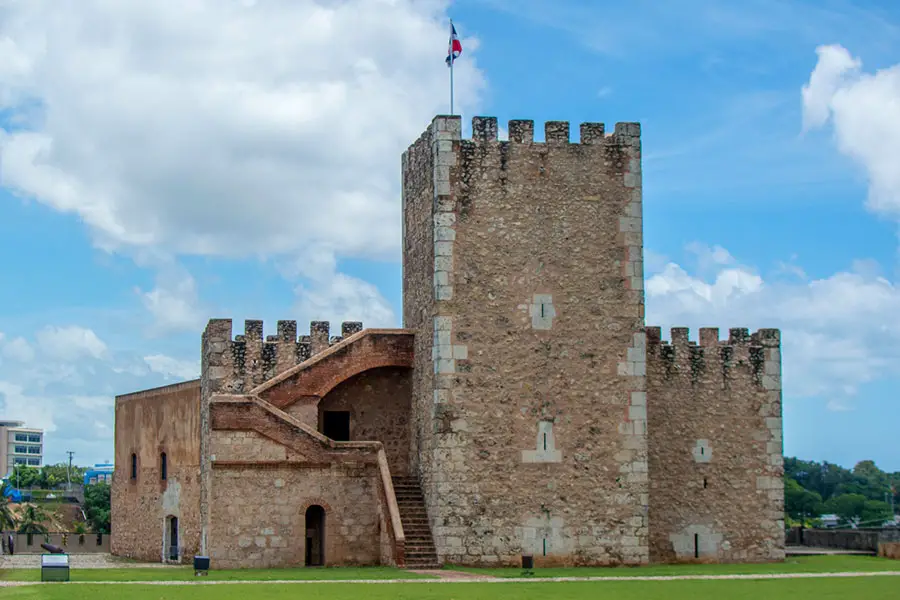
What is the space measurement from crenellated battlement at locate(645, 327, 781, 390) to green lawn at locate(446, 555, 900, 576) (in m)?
4.61

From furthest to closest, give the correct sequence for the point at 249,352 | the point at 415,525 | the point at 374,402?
1. the point at 249,352
2. the point at 374,402
3. the point at 415,525

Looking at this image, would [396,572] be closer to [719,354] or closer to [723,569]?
[723,569]

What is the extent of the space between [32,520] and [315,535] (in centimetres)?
3322

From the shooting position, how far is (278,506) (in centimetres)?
3105

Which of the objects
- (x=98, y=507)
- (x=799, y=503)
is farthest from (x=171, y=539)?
(x=799, y=503)

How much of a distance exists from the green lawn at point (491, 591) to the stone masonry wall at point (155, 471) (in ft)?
44.9

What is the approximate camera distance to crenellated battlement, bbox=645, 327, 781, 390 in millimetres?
34406

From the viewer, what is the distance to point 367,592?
23531 mm

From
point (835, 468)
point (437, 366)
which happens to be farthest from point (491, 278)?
point (835, 468)

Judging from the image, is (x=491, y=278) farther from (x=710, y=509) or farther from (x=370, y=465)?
(x=710, y=509)

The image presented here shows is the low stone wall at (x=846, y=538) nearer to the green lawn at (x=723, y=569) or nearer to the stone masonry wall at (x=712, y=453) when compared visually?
the green lawn at (x=723, y=569)

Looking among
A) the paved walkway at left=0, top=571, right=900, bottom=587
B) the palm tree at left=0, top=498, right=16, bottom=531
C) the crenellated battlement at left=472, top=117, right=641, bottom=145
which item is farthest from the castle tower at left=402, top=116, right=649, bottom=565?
the palm tree at left=0, top=498, right=16, bottom=531

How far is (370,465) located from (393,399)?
2.95 meters

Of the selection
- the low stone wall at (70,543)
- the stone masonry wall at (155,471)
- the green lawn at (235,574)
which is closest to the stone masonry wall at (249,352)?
the stone masonry wall at (155,471)
